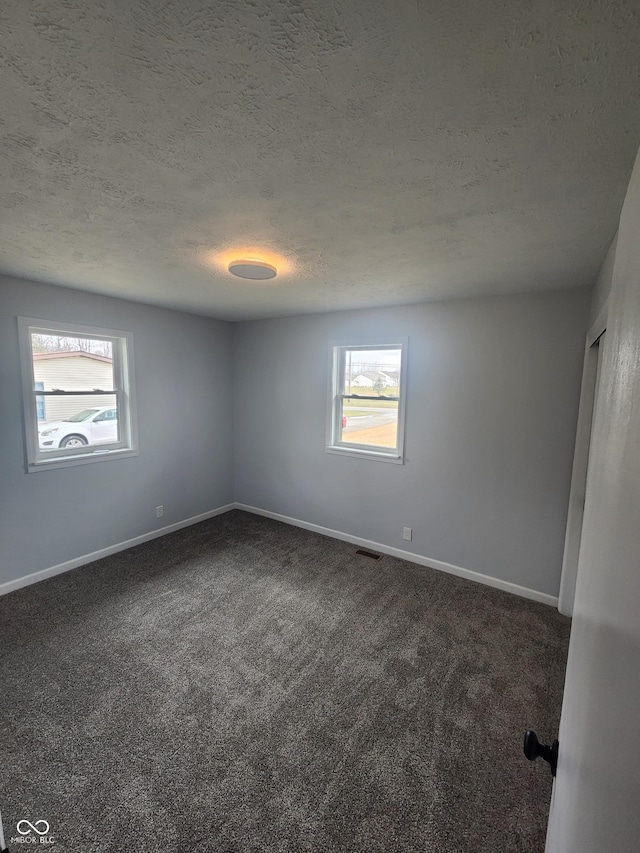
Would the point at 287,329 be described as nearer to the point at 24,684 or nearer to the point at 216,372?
the point at 216,372

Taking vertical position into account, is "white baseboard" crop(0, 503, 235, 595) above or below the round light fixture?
below

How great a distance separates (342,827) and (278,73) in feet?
8.10

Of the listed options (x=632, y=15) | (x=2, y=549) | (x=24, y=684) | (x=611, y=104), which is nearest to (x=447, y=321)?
(x=611, y=104)

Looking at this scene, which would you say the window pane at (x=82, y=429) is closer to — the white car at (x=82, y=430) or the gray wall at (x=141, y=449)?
the white car at (x=82, y=430)

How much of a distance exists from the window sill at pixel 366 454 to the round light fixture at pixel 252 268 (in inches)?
81.9

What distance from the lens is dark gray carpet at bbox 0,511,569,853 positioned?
138 cm

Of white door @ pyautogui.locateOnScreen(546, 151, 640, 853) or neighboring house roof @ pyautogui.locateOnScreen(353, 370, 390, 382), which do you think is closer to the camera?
white door @ pyautogui.locateOnScreen(546, 151, 640, 853)

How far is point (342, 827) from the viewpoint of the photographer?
1369mm

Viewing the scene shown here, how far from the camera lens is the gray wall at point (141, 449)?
9.21ft

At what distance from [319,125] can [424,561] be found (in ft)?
11.1

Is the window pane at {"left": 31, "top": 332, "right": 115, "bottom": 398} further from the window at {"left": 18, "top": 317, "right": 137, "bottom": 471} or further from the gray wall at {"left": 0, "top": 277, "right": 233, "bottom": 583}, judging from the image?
the gray wall at {"left": 0, "top": 277, "right": 233, "bottom": 583}

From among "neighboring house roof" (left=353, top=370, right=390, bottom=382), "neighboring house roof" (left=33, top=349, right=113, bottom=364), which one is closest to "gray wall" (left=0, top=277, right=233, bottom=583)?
"neighboring house roof" (left=33, top=349, right=113, bottom=364)

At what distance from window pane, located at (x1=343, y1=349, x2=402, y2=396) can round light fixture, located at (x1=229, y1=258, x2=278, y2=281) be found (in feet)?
5.62

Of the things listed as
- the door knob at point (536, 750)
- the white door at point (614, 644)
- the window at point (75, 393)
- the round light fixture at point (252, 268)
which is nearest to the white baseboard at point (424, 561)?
the window at point (75, 393)
